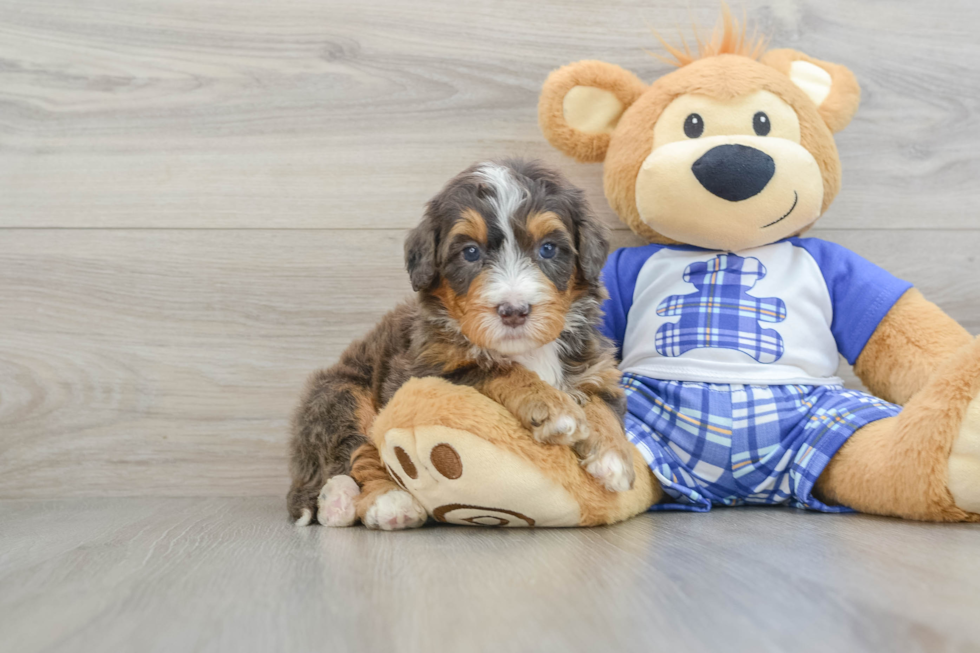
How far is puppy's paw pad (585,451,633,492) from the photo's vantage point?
1607 mm

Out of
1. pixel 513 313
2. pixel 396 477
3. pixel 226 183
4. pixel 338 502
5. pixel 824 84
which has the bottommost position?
pixel 338 502

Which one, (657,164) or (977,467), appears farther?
(657,164)

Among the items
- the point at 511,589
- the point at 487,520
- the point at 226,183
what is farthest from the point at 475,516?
the point at 226,183

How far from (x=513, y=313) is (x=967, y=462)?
1.03 metres

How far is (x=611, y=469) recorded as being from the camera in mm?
1605

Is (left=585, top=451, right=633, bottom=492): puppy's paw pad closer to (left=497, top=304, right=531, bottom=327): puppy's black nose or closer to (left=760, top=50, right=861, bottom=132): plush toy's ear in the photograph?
(left=497, top=304, right=531, bottom=327): puppy's black nose

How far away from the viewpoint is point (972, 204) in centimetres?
250

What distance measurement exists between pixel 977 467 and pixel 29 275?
283 centimetres

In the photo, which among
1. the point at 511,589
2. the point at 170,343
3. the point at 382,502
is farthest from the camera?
the point at 170,343

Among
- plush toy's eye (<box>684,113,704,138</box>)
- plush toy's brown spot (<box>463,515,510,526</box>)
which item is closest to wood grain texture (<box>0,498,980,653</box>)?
plush toy's brown spot (<box>463,515,510,526</box>)

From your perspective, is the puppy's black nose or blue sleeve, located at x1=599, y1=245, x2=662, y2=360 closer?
the puppy's black nose

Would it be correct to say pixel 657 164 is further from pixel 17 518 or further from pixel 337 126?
pixel 17 518

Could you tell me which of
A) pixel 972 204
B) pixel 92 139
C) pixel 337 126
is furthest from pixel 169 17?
pixel 972 204

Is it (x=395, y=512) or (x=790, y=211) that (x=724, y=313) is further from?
(x=395, y=512)
